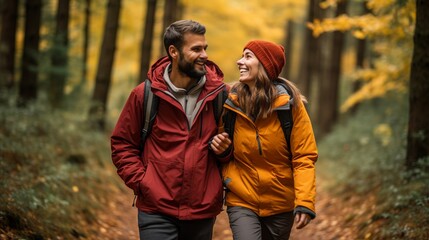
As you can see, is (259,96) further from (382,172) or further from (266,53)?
(382,172)

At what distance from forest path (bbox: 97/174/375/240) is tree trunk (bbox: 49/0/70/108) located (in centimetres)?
485

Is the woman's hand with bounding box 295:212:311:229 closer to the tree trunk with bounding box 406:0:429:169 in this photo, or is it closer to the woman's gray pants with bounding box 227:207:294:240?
the woman's gray pants with bounding box 227:207:294:240

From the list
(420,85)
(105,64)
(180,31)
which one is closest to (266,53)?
(180,31)

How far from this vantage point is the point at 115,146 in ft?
13.7

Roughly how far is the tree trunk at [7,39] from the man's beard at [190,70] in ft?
30.5

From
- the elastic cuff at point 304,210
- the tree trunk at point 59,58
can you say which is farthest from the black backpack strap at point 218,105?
the tree trunk at point 59,58

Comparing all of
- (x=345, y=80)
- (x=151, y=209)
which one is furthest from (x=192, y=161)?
(x=345, y=80)

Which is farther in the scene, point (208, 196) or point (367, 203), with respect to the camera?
point (367, 203)

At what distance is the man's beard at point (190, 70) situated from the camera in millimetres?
4133

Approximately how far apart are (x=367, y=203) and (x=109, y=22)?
780 cm

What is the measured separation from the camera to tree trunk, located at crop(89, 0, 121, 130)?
1298 cm

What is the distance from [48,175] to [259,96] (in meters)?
4.66

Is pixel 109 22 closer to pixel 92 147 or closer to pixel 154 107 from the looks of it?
pixel 92 147

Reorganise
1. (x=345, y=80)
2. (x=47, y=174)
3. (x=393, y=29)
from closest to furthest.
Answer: (x=47, y=174), (x=393, y=29), (x=345, y=80)
